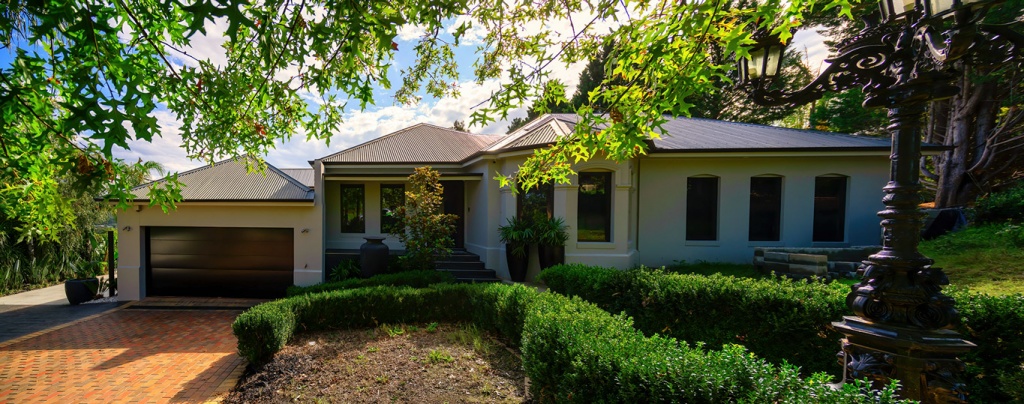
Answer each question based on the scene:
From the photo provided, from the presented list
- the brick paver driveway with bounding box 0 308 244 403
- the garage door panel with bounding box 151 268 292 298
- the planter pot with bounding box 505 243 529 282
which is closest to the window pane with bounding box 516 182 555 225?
the planter pot with bounding box 505 243 529 282

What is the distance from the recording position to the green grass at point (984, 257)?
7.02 m

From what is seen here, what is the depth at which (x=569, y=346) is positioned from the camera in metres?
3.46

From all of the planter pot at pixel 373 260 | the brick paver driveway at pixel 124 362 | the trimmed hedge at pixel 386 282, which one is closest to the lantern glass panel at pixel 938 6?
the trimmed hedge at pixel 386 282

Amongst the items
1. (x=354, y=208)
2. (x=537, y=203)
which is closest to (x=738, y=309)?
(x=537, y=203)

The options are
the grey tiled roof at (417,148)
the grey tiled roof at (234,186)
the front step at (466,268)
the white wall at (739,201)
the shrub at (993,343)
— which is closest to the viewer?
the shrub at (993,343)

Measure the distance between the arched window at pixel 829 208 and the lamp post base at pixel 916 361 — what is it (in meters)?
9.98

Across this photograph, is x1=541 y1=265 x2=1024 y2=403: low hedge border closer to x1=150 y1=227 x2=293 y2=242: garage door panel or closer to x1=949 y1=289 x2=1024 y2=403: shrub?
x1=949 y1=289 x2=1024 y2=403: shrub

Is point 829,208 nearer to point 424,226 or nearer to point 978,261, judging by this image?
point 978,261

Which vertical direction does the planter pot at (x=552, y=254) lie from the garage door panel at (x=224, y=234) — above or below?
below

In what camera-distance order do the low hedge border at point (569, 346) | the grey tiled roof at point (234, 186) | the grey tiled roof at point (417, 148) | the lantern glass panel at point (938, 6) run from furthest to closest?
the grey tiled roof at point (417, 148) < the grey tiled roof at point (234, 186) < the lantern glass panel at point (938, 6) < the low hedge border at point (569, 346)

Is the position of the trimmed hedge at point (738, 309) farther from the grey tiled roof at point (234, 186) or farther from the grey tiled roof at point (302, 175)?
the grey tiled roof at point (302, 175)

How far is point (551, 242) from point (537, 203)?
4.17ft

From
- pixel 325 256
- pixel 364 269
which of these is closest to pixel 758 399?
pixel 364 269

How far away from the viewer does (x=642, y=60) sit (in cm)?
303
